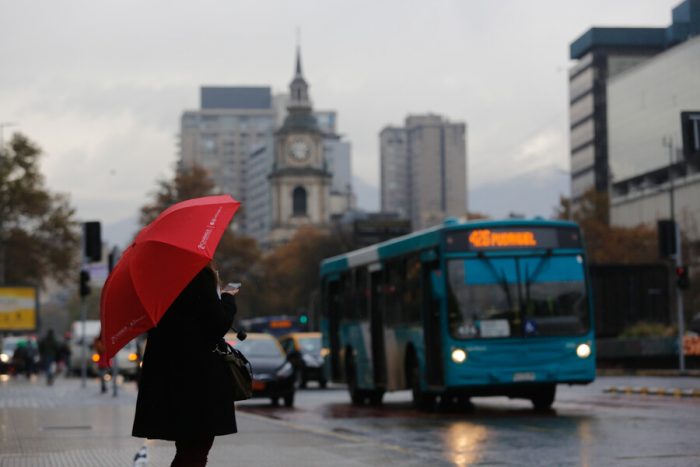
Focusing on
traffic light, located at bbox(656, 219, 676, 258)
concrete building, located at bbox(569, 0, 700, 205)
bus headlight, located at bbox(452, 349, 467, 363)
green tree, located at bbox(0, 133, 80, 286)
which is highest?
concrete building, located at bbox(569, 0, 700, 205)

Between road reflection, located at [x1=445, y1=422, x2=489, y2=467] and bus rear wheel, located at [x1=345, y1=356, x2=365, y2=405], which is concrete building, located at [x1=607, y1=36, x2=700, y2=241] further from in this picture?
road reflection, located at [x1=445, y1=422, x2=489, y2=467]

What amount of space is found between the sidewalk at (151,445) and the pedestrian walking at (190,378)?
5785 mm

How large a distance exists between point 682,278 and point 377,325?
1332 cm

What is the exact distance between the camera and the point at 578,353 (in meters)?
22.9

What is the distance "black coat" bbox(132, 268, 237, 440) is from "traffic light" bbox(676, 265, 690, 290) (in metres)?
30.5

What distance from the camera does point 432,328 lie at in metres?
23.5

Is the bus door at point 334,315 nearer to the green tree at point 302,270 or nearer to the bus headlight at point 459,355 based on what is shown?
the bus headlight at point 459,355

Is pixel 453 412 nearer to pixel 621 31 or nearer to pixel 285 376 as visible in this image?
pixel 285 376

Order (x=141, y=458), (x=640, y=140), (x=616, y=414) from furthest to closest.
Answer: (x=640, y=140) → (x=616, y=414) → (x=141, y=458)

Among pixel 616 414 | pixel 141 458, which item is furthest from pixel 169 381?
pixel 616 414

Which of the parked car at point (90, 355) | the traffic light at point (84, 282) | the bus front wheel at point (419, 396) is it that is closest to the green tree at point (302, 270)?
the parked car at point (90, 355)

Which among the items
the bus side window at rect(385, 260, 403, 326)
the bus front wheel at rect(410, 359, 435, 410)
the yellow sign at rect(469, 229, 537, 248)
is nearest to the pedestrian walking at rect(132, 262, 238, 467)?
the yellow sign at rect(469, 229, 537, 248)

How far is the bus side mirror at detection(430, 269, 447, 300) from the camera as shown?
75.3 ft

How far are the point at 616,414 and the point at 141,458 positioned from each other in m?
13.4
